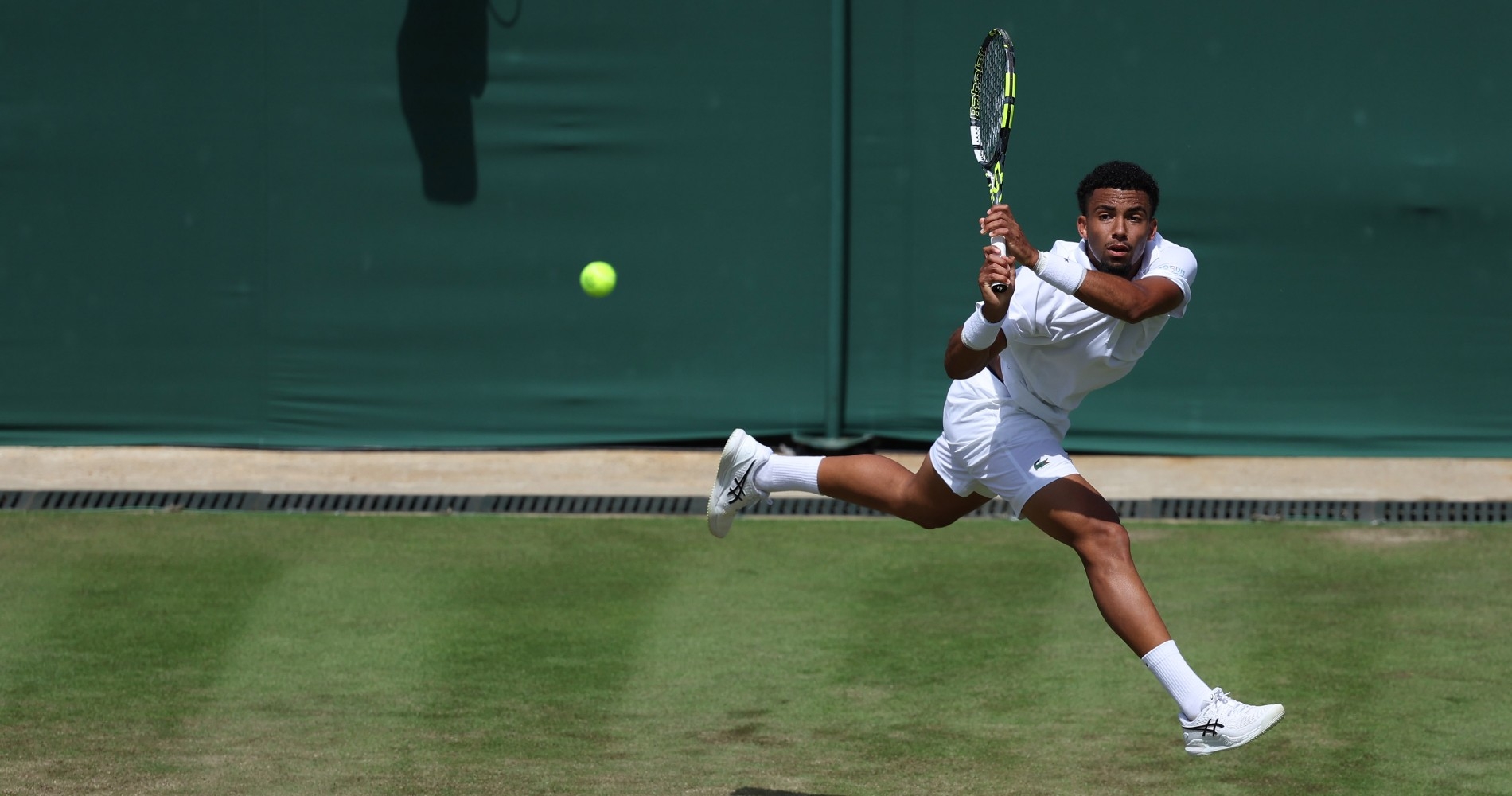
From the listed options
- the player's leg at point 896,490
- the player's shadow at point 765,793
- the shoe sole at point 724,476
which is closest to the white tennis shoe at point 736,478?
the shoe sole at point 724,476

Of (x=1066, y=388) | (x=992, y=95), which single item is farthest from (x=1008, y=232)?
(x=992, y=95)

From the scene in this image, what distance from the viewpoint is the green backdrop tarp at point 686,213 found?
8422 mm

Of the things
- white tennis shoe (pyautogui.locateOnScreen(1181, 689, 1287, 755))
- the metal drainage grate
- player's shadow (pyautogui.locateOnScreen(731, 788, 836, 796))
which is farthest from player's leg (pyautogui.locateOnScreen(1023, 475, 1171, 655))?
the metal drainage grate

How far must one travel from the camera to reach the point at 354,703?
5301 millimetres

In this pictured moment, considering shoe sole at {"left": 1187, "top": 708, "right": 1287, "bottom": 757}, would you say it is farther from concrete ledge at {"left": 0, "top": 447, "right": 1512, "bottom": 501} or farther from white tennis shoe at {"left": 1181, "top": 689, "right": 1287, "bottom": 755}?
concrete ledge at {"left": 0, "top": 447, "right": 1512, "bottom": 501}

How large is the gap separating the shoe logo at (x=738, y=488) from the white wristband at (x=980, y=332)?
1037 mm

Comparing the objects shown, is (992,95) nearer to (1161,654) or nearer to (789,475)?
(789,475)

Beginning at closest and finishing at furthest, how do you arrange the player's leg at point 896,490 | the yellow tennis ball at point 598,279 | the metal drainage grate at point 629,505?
the player's leg at point 896,490, the metal drainage grate at point 629,505, the yellow tennis ball at point 598,279

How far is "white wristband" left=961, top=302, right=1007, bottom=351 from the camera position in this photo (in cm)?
457

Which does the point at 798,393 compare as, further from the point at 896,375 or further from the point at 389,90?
the point at 389,90

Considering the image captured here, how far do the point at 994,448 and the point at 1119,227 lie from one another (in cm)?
63

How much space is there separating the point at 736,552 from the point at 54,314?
12.1ft

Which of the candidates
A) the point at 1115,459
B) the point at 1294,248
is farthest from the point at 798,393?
the point at 1294,248

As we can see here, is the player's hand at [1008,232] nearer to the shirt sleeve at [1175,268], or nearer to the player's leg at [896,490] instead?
the shirt sleeve at [1175,268]
